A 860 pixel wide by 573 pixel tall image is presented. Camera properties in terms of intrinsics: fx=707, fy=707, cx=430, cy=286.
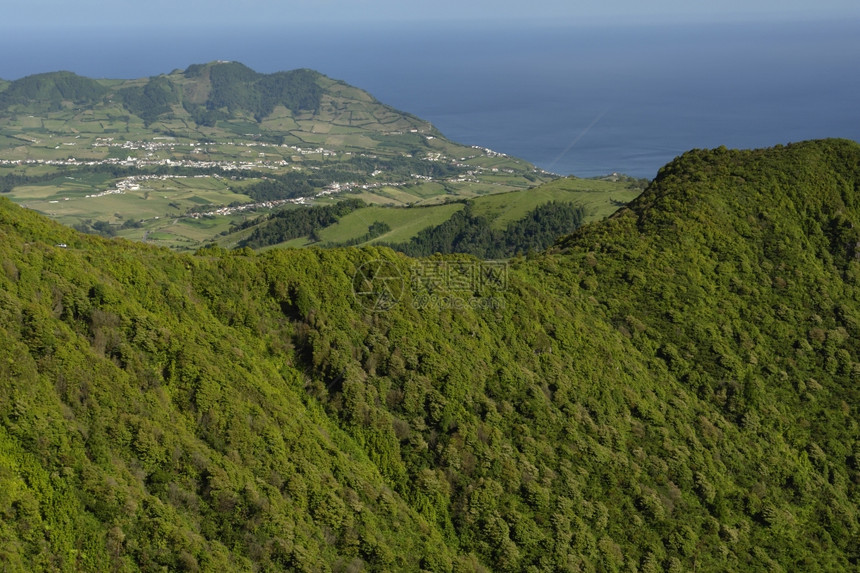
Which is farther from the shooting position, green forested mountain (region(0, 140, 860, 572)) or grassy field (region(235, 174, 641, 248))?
grassy field (region(235, 174, 641, 248))

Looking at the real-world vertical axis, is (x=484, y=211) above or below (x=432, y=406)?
above

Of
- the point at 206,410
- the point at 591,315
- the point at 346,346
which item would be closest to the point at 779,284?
the point at 591,315

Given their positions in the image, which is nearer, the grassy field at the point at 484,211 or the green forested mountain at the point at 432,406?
the green forested mountain at the point at 432,406

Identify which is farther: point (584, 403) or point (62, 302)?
point (584, 403)

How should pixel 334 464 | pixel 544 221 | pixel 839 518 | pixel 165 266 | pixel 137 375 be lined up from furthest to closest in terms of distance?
pixel 544 221 → pixel 839 518 → pixel 165 266 → pixel 334 464 → pixel 137 375

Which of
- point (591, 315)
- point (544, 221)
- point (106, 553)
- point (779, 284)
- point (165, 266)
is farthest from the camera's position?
point (544, 221)

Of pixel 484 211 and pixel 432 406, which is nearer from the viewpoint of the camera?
pixel 432 406

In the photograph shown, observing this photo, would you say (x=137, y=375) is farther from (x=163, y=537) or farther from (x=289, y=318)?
(x=289, y=318)

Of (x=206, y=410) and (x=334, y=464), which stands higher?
(x=206, y=410)
